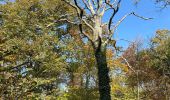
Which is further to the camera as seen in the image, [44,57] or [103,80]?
[44,57]

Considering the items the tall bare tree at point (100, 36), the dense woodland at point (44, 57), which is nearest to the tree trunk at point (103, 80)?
the tall bare tree at point (100, 36)

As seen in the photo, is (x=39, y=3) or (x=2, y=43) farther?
(x=39, y=3)

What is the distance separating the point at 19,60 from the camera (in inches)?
1151

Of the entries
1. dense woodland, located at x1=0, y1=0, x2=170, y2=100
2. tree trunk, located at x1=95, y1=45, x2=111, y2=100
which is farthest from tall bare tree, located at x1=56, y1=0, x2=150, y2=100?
dense woodland, located at x1=0, y1=0, x2=170, y2=100

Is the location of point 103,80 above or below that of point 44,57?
below

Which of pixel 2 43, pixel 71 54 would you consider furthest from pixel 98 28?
pixel 71 54

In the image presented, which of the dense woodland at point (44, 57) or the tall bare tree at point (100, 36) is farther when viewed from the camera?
the dense woodland at point (44, 57)

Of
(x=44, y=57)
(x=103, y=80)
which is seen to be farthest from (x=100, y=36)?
(x=44, y=57)

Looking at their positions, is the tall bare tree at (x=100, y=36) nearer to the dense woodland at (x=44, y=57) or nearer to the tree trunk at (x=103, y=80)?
the tree trunk at (x=103, y=80)

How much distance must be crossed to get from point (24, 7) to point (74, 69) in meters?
6.89

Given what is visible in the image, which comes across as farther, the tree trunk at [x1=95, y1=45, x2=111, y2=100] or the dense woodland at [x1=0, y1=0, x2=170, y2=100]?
the dense woodland at [x1=0, y1=0, x2=170, y2=100]

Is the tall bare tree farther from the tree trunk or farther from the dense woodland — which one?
the dense woodland

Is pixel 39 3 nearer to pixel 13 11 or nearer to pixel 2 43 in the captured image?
pixel 13 11

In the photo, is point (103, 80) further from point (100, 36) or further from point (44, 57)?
point (44, 57)
